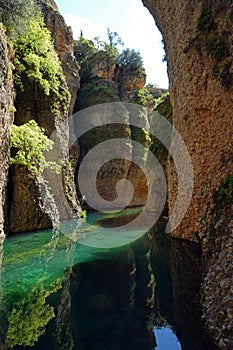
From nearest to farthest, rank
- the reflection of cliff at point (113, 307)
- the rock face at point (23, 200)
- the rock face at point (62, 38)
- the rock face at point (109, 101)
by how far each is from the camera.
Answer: the reflection of cliff at point (113, 307) < the rock face at point (23, 200) < the rock face at point (62, 38) < the rock face at point (109, 101)

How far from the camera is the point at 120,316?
16.9 feet

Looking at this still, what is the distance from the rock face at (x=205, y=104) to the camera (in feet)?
23.6

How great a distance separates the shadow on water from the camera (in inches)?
173

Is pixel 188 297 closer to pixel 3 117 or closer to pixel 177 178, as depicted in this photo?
pixel 177 178

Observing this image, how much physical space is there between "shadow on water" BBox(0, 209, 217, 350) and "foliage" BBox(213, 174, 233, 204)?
197cm

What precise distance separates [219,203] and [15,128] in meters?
11.5

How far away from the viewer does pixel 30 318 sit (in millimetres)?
5293

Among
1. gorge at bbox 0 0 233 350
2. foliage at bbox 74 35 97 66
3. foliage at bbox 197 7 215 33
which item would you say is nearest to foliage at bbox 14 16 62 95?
gorge at bbox 0 0 233 350

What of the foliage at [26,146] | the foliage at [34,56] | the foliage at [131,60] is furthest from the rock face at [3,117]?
the foliage at [131,60]

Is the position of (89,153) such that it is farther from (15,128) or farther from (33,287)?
(33,287)

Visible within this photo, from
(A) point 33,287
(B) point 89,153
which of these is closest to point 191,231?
(A) point 33,287

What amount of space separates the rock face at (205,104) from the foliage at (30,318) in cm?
305

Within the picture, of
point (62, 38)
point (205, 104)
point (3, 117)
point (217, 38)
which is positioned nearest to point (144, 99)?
point (62, 38)

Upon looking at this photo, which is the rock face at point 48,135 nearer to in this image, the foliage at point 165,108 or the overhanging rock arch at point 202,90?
the foliage at point 165,108
